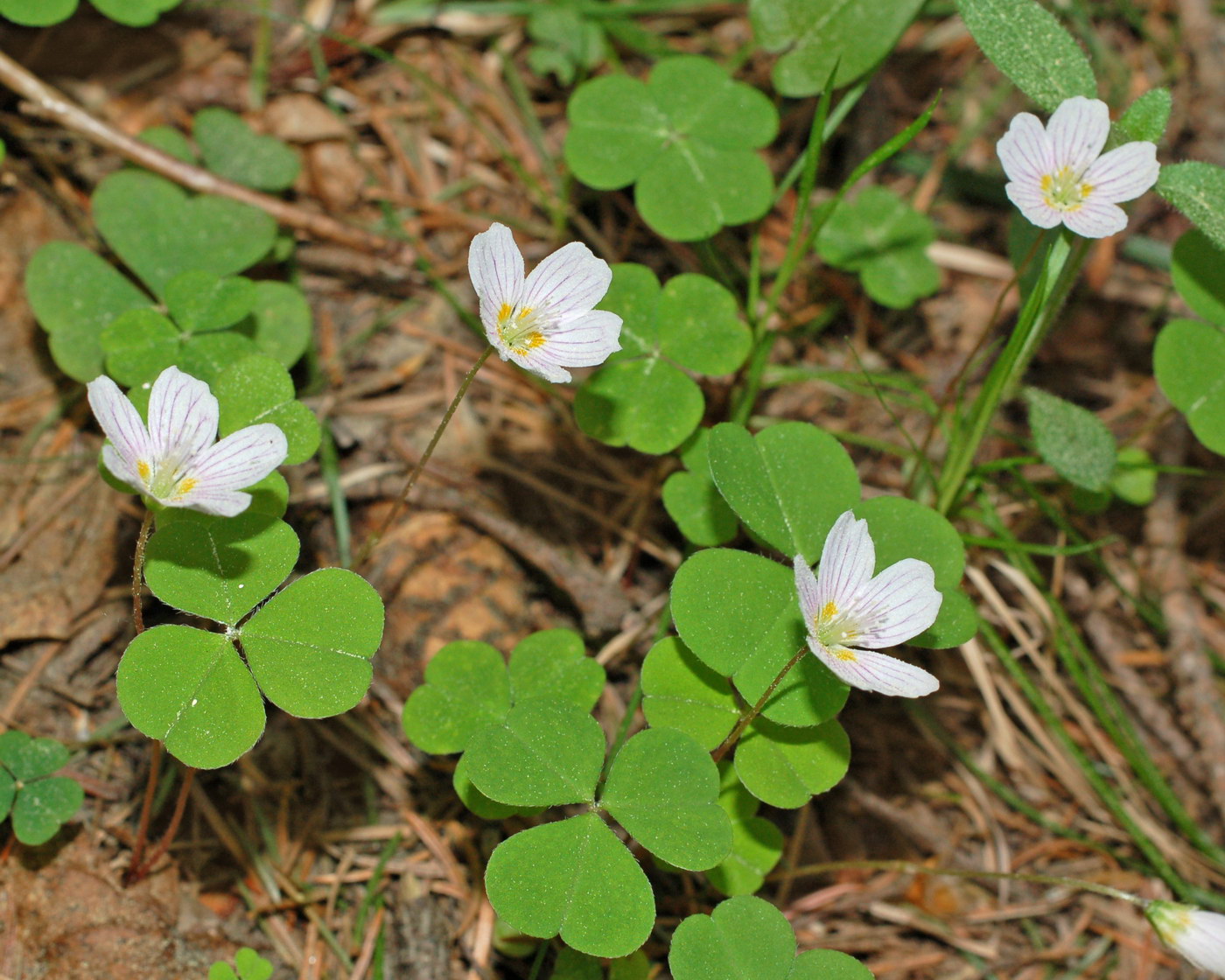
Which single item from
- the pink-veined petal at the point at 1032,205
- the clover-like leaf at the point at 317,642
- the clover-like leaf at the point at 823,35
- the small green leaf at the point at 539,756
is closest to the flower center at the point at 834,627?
the small green leaf at the point at 539,756

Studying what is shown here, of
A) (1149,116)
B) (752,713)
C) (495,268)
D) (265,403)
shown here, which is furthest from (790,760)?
(1149,116)

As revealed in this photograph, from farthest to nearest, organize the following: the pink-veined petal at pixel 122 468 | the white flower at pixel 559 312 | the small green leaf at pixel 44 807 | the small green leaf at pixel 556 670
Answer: the small green leaf at pixel 556 670 → the white flower at pixel 559 312 → the small green leaf at pixel 44 807 → the pink-veined petal at pixel 122 468

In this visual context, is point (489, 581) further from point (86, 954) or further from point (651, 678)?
point (86, 954)

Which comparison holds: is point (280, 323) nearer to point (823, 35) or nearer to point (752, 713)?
point (752, 713)

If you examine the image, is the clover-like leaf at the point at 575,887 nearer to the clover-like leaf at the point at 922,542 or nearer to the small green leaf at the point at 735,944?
the small green leaf at the point at 735,944

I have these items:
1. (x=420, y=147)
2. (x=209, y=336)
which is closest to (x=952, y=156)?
(x=420, y=147)
